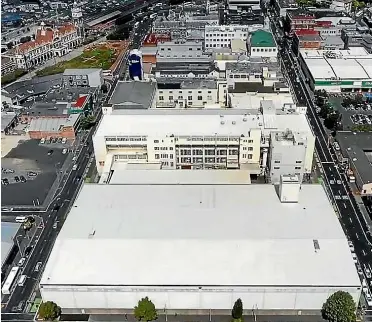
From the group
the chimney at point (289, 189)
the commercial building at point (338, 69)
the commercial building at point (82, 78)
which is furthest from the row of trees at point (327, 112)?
the commercial building at point (82, 78)

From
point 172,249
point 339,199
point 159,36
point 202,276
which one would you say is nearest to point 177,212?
point 172,249

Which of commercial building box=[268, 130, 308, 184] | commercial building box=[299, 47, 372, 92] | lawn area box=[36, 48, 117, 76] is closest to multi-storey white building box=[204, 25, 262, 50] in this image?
commercial building box=[299, 47, 372, 92]

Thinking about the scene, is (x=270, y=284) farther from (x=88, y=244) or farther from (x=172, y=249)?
(x=88, y=244)

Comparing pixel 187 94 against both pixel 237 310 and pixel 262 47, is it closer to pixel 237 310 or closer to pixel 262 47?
pixel 262 47

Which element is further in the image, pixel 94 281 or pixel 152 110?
pixel 152 110

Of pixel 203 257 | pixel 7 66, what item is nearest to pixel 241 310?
pixel 203 257

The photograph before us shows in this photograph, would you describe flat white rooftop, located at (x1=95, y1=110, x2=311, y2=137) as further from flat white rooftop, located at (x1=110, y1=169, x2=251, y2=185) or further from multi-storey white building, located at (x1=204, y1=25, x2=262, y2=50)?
multi-storey white building, located at (x1=204, y1=25, x2=262, y2=50)

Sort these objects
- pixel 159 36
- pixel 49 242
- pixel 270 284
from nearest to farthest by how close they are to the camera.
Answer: pixel 270 284 → pixel 49 242 → pixel 159 36
